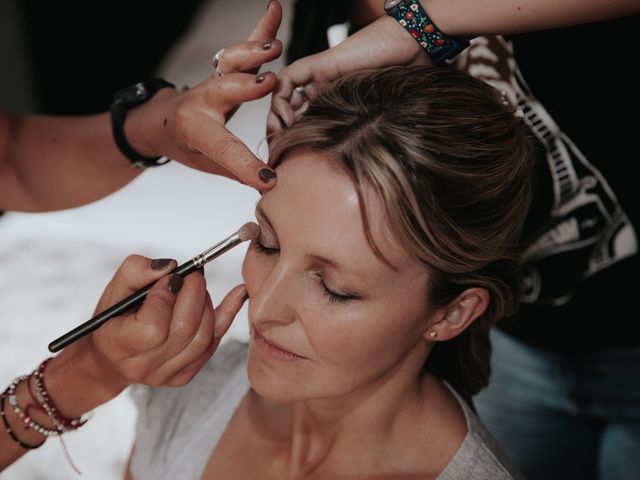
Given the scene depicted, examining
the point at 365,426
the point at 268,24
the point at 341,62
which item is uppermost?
the point at 268,24

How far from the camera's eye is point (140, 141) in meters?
1.17

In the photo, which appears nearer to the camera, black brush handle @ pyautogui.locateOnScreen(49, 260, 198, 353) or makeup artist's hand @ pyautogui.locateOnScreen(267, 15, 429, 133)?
black brush handle @ pyautogui.locateOnScreen(49, 260, 198, 353)

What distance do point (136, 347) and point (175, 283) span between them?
91mm

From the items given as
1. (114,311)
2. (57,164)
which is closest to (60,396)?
(114,311)

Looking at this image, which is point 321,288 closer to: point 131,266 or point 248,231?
point 248,231

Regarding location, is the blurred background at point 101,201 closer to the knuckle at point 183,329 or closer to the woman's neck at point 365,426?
the woman's neck at point 365,426

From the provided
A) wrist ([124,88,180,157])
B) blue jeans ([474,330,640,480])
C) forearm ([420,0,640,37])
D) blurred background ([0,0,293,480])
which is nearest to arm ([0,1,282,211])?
wrist ([124,88,180,157])

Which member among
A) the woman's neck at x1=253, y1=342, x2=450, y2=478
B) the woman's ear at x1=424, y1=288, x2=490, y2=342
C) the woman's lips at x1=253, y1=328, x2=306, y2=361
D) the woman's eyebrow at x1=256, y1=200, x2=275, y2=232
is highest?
the woman's eyebrow at x1=256, y1=200, x2=275, y2=232

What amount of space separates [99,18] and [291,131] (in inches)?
50.7

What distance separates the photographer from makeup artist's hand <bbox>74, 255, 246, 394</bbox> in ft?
2.79

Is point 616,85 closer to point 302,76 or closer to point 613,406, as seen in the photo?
point 302,76

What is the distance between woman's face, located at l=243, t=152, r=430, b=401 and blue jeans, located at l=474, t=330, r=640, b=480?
57 cm

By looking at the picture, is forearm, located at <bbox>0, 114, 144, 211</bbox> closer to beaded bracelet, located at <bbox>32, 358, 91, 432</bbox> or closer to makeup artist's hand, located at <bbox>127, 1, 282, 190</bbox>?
makeup artist's hand, located at <bbox>127, 1, 282, 190</bbox>

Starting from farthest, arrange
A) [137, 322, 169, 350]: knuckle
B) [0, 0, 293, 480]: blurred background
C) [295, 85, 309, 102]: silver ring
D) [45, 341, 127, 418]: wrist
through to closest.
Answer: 1. [0, 0, 293, 480]: blurred background
2. [295, 85, 309, 102]: silver ring
3. [45, 341, 127, 418]: wrist
4. [137, 322, 169, 350]: knuckle
